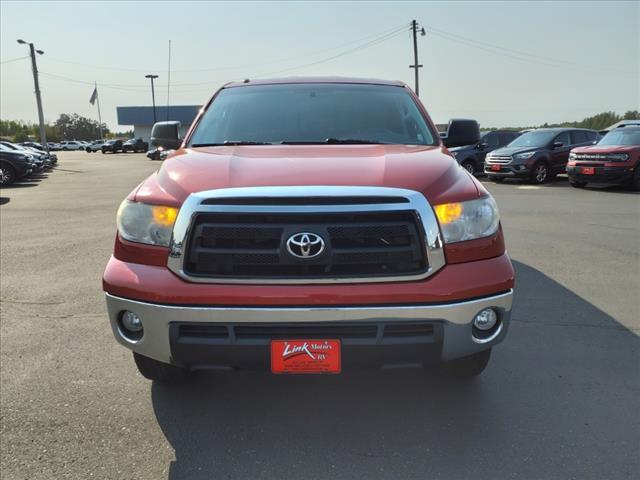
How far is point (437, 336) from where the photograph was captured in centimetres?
233

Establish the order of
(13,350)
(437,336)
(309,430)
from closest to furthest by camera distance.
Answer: (437,336) → (309,430) → (13,350)

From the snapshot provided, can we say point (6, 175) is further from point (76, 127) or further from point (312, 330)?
point (76, 127)

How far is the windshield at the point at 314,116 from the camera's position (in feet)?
11.6

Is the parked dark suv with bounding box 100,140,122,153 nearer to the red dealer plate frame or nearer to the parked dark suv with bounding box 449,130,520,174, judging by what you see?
the parked dark suv with bounding box 449,130,520,174

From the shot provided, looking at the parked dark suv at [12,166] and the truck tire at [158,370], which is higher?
the truck tire at [158,370]

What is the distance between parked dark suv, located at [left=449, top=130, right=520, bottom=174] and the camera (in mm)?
17812

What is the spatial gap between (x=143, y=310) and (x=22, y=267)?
4.61m

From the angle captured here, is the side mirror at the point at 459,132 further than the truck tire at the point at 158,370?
Yes

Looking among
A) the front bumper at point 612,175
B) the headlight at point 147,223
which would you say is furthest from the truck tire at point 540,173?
the headlight at point 147,223

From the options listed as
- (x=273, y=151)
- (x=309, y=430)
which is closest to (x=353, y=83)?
(x=273, y=151)

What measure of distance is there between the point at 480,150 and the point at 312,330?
17.5m

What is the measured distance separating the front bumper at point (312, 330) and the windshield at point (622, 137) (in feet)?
44.9

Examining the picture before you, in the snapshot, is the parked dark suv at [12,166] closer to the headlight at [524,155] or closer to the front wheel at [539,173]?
the headlight at [524,155]

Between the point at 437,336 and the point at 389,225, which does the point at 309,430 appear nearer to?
the point at 437,336
